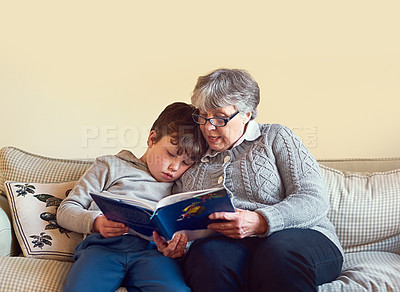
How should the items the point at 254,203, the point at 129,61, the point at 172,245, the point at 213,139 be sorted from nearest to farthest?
the point at 172,245
the point at 254,203
the point at 213,139
the point at 129,61

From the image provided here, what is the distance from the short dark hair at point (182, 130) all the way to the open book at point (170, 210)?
383 millimetres

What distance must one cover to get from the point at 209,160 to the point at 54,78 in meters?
1.17

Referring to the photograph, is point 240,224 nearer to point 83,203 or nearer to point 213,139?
point 213,139

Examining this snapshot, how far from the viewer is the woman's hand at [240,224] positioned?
1608 millimetres

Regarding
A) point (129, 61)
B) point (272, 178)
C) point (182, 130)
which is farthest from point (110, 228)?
point (129, 61)

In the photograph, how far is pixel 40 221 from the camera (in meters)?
2.00

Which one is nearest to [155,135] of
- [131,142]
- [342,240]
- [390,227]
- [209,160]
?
[209,160]

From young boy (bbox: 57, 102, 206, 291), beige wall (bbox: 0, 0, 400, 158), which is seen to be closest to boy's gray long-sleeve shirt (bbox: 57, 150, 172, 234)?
young boy (bbox: 57, 102, 206, 291)

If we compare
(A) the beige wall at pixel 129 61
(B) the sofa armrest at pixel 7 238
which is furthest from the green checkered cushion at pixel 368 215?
(B) the sofa armrest at pixel 7 238

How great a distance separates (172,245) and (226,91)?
62cm

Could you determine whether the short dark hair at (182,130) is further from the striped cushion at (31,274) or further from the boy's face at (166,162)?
the striped cushion at (31,274)

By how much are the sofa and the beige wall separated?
0.42 m

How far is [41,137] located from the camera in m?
2.72

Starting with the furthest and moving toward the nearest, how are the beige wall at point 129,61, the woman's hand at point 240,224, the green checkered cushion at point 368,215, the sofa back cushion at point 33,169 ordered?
the beige wall at point 129,61 < the sofa back cushion at point 33,169 < the green checkered cushion at point 368,215 < the woman's hand at point 240,224
